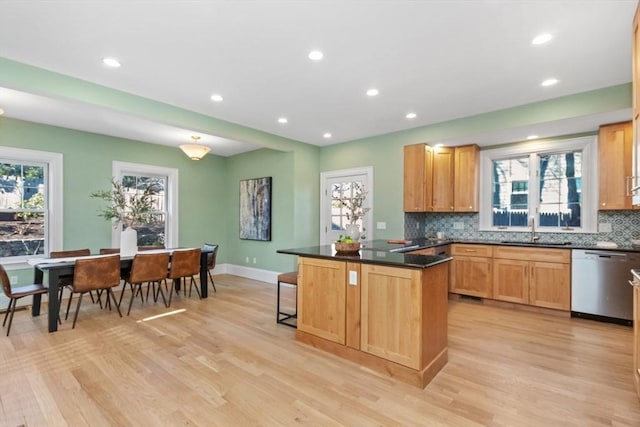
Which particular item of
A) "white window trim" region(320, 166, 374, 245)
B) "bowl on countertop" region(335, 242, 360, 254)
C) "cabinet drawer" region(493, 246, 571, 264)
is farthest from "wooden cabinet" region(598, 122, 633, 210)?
"bowl on countertop" region(335, 242, 360, 254)

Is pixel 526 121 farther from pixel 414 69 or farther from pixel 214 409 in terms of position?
pixel 214 409

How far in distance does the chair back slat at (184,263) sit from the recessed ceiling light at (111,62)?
→ 8.44 ft

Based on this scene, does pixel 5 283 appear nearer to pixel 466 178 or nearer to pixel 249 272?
pixel 249 272

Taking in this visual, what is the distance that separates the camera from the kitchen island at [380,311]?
7.96ft

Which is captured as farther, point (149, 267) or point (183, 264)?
point (183, 264)

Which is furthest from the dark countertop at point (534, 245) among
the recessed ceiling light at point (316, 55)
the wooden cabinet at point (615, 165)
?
the recessed ceiling light at point (316, 55)

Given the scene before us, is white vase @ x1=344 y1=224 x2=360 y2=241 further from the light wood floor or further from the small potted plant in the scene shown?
the small potted plant

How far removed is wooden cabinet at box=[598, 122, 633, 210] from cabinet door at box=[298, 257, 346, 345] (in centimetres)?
360

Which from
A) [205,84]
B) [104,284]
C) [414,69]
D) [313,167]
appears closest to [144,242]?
[104,284]

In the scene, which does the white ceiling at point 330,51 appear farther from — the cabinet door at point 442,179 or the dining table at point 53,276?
the dining table at point 53,276

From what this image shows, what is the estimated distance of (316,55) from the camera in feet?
8.98

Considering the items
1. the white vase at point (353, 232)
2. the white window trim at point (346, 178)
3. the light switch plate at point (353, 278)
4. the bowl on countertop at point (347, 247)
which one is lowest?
the light switch plate at point (353, 278)

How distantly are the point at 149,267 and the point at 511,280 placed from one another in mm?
5064

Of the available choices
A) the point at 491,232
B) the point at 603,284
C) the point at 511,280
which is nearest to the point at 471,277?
the point at 511,280
